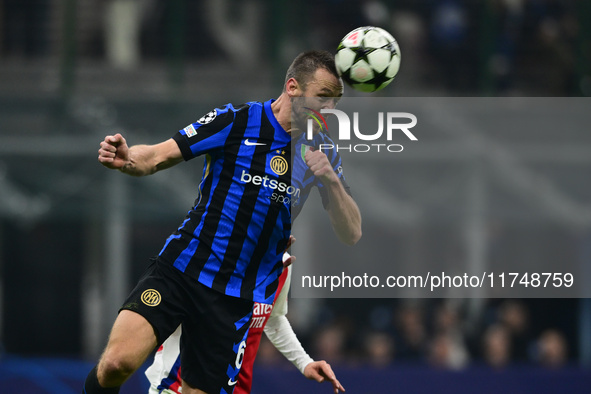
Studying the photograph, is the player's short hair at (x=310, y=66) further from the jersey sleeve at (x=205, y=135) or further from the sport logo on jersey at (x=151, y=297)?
the sport logo on jersey at (x=151, y=297)

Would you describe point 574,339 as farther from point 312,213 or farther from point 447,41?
point 447,41

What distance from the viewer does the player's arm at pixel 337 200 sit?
13.9ft

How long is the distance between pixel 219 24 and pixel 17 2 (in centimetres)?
285

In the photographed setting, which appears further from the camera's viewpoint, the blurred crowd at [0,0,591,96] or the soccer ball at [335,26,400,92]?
the blurred crowd at [0,0,591,96]

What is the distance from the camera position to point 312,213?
32.3 ft

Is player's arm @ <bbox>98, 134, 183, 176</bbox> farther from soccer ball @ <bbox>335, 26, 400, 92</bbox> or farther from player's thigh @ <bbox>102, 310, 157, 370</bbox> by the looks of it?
soccer ball @ <bbox>335, 26, 400, 92</bbox>

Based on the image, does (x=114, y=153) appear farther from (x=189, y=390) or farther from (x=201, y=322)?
(x=189, y=390)

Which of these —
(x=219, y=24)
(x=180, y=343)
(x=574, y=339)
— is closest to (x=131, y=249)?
(x=219, y=24)

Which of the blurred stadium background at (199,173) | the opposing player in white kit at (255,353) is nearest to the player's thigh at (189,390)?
the opposing player in white kit at (255,353)

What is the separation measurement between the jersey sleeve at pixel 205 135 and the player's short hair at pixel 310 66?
0.42 metres

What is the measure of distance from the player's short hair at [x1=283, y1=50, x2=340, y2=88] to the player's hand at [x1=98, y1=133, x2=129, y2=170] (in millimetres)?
1005

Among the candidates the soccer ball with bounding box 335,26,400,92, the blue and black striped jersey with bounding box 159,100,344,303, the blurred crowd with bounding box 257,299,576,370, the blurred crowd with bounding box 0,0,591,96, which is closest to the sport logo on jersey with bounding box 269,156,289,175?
the blue and black striped jersey with bounding box 159,100,344,303

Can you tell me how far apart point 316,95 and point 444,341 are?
5.22m

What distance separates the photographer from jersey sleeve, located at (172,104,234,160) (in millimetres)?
4480
